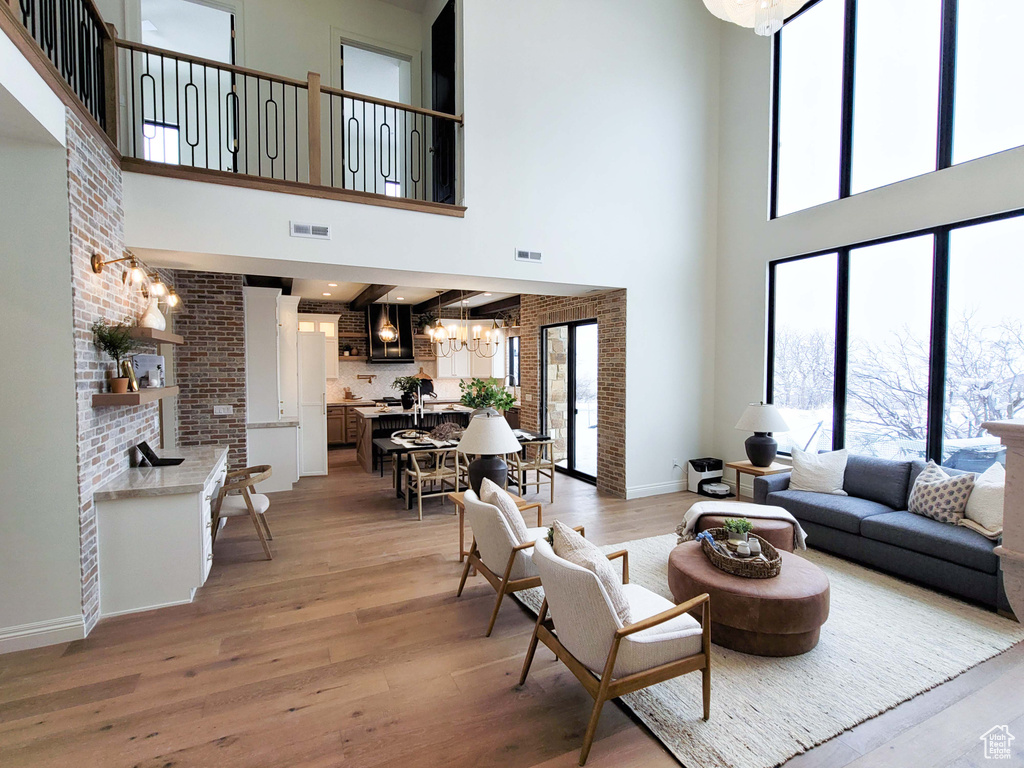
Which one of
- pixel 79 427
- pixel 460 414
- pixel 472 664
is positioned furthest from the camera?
pixel 460 414

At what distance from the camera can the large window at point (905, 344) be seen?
3916 millimetres

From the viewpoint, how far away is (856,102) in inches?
194

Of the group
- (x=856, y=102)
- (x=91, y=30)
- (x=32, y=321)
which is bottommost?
(x=32, y=321)

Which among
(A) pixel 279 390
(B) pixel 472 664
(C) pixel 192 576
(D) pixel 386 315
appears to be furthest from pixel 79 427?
(D) pixel 386 315

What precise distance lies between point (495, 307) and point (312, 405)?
13.8 ft

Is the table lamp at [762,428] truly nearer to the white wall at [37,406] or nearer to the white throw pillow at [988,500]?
the white throw pillow at [988,500]

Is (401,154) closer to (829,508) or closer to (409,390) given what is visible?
(409,390)

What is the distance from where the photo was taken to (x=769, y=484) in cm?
473

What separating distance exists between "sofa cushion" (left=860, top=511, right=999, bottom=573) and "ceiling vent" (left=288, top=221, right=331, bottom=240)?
5.08 meters

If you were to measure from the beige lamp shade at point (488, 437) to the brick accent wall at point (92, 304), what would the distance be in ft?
7.74

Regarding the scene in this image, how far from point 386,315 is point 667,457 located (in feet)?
20.2

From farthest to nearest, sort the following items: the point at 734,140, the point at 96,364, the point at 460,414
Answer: the point at 460,414 < the point at 734,140 < the point at 96,364

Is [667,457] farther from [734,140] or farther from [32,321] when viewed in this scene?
[32,321]

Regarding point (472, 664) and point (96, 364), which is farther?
point (96, 364)
